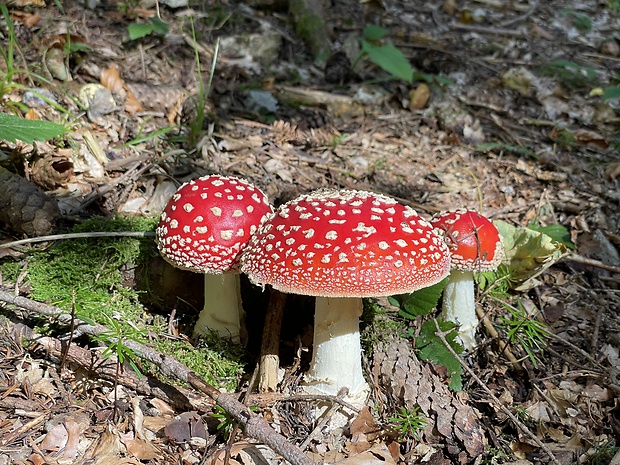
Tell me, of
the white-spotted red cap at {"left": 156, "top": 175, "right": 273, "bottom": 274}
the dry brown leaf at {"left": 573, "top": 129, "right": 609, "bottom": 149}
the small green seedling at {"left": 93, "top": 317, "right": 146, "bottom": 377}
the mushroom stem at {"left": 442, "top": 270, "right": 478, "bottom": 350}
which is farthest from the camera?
the dry brown leaf at {"left": 573, "top": 129, "right": 609, "bottom": 149}

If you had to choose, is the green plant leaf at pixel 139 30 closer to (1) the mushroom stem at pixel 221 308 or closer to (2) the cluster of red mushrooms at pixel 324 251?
(2) the cluster of red mushrooms at pixel 324 251

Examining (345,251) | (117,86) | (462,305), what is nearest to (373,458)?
(345,251)

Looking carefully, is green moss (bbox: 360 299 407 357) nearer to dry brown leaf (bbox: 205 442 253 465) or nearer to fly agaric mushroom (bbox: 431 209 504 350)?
fly agaric mushroom (bbox: 431 209 504 350)

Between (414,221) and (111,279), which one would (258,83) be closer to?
(111,279)

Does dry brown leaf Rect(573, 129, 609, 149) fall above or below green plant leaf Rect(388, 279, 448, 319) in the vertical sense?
above

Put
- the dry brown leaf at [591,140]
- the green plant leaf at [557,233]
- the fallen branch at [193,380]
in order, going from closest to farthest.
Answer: the fallen branch at [193,380] < the green plant leaf at [557,233] < the dry brown leaf at [591,140]

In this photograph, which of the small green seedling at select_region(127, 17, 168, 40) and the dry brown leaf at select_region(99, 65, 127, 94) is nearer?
the dry brown leaf at select_region(99, 65, 127, 94)

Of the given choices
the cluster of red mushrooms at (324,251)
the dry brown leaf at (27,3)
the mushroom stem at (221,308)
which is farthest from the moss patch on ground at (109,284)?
the dry brown leaf at (27,3)

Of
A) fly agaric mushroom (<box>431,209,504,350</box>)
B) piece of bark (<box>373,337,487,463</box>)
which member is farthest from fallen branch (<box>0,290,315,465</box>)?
fly agaric mushroom (<box>431,209,504,350</box>)
